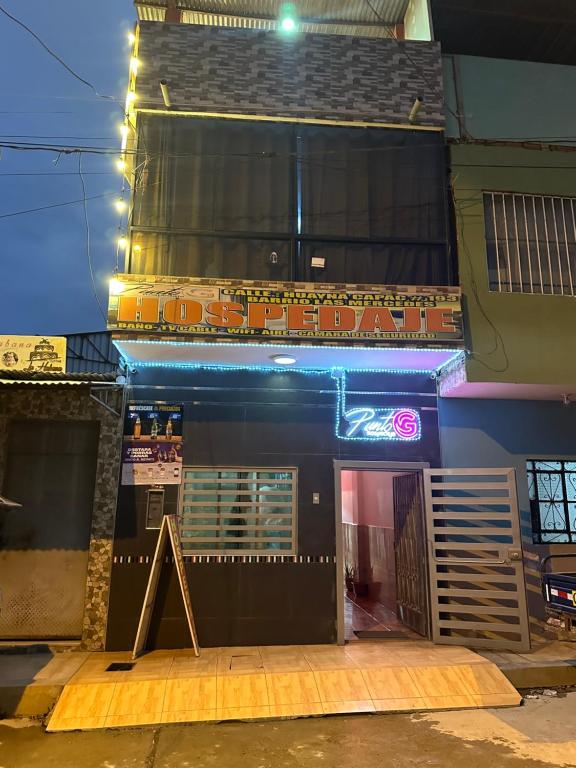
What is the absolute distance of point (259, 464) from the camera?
8297 millimetres

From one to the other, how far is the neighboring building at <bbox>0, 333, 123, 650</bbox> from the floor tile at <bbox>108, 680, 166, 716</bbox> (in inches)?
68.3

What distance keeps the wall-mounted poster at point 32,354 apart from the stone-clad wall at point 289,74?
455 cm

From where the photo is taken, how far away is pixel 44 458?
8.34 meters

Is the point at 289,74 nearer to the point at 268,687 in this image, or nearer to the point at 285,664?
the point at 285,664

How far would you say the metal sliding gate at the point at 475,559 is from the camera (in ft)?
24.7

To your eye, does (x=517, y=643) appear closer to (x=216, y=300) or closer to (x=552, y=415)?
(x=552, y=415)

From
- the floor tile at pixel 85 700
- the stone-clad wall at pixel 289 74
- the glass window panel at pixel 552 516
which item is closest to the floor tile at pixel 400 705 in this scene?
the floor tile at pixel 85 700

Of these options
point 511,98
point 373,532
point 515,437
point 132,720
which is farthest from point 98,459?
point 511,98

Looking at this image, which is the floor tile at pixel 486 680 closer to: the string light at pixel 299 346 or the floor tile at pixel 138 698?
the floor tile at pixel 138 698

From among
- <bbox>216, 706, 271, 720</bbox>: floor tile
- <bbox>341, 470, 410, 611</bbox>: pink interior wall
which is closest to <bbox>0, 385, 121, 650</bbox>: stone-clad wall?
<bbox>216, 706, 271, 720</bbox>: floor tile

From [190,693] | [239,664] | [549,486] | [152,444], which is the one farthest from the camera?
[549,486]

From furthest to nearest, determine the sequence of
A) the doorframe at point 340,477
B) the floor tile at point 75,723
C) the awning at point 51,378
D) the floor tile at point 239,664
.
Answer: the doorframe at point 340,477 < the awning at point 51,378 < the floor tile at point 239,664 < the floor tile at point 75,723

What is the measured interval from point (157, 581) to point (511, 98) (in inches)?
413

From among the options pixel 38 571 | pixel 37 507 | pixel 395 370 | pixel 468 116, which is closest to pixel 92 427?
pixel 37 507
